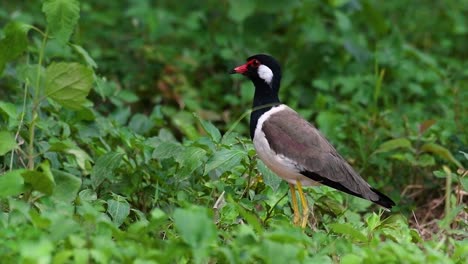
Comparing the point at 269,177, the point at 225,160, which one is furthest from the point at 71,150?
the point at 269,177

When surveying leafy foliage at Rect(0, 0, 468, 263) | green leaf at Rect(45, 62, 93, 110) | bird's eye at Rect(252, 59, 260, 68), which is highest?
green leaf at Rect(45, 62, 93, 110)

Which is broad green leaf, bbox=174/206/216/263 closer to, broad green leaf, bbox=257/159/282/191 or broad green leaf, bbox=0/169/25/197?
broad green leaf, bbox=0/169/25/197

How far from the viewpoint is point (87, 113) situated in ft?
19.8

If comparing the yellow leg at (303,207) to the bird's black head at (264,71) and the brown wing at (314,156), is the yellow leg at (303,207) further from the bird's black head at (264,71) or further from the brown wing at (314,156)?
the bird's black head at (264,71)

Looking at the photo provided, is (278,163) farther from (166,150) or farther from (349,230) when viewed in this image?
(349,230)

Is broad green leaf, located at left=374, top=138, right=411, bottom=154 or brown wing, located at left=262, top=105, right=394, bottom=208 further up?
brown wing, located at left=262, top=105, right=394, bottom=208

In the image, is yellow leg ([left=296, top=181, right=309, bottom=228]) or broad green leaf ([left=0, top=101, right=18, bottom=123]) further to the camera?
yellow leg ([left=296, top=181, right=309, bottom=228])

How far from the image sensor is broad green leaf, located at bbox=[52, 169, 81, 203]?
466 cm

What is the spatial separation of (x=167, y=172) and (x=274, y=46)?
10.7 feet

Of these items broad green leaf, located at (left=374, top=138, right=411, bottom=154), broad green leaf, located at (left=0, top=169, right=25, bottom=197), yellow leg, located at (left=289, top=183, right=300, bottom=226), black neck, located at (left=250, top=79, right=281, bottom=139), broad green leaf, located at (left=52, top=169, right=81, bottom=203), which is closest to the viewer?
broad green leaf, located at (left=0, top=169, right=25, bottom=197)

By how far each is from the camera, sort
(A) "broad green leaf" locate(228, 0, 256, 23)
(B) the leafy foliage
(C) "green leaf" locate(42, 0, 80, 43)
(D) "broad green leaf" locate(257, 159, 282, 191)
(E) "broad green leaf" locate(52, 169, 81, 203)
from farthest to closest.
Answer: (A) "broad green leaf" locate(228, 0, 256, 23) < (D) "broad green leaf" locate(257, 159, 282, 191) < (C) "green leaf" locate(42, 0, 80, 43) < (E) "broad green leaf" locate(52, 169, 81, 203) < (B) the leafy foliage

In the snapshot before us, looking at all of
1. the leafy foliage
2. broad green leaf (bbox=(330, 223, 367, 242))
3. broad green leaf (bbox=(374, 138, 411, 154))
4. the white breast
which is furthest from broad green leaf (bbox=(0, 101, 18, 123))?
broad green leaf (bbox=(374, 138, 411, 154))

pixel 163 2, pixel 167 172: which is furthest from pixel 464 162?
pixel 163 2

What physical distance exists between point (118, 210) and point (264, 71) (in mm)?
1333
